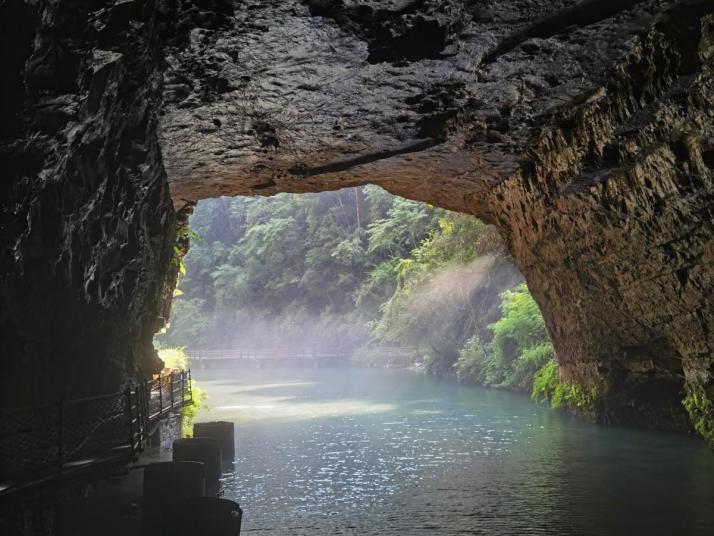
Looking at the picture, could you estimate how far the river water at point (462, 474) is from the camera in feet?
32.1

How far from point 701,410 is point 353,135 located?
8753mm

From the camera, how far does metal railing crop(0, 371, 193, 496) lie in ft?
23.5

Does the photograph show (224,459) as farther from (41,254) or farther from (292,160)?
(41,254)

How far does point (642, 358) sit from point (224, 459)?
909 cm

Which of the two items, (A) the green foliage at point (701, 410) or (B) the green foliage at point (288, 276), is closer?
(A) the green foliage at point (701, 410)

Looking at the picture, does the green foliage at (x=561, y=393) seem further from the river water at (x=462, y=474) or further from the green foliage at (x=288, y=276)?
the green foliage at (x=288, y=276)

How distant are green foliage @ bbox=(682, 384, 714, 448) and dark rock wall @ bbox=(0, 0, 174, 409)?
10.3 meters

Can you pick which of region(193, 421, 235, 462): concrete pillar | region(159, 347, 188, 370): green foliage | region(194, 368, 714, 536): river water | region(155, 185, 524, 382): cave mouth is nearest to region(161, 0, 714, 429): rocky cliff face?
region(194, 368, 714, 536): river water

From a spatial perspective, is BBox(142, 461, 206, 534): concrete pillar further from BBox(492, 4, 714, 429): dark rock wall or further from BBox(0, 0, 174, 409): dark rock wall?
BBox(492, 4, 714, 429): dark rock wall

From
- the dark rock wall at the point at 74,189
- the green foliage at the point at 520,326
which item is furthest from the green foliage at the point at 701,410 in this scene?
the green foliage at the point at 520,326

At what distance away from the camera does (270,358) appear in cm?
5362

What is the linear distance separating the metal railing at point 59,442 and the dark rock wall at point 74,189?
30 centimetres

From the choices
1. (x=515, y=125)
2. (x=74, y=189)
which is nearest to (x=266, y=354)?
(x=515, y=125)

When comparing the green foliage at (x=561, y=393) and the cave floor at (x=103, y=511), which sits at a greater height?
the green foliage at (x=561, y=393)
